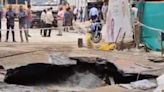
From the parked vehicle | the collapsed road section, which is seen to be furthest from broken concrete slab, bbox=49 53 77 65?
the parked vehicle

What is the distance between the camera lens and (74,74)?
1251cm

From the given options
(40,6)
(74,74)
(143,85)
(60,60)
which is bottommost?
(74,74)

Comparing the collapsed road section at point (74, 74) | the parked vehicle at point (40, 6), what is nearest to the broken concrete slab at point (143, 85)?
the collapsed road section at point (74, 74)

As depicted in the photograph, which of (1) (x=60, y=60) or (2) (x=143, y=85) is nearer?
(2) (x=143, y=85)

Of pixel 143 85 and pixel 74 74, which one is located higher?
pixel 143 85

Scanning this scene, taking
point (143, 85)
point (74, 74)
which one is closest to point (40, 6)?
point (74, 74)

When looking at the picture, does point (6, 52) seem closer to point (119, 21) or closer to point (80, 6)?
point (119, 21)

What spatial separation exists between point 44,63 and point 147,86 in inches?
113

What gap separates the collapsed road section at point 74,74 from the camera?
11.9 meters

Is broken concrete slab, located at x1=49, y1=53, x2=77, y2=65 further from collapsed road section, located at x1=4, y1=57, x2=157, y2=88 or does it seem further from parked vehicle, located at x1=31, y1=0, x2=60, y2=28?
parked vehicle, located at x1=31, y1=0, x2=60, y2=28

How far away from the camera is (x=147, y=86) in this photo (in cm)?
1012

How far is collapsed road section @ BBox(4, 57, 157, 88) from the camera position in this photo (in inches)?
468

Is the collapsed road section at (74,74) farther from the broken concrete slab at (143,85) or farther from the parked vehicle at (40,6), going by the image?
the parked vehicle at (40,6)

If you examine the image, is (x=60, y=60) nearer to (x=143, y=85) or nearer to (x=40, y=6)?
(x=143, y=85)
